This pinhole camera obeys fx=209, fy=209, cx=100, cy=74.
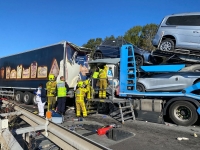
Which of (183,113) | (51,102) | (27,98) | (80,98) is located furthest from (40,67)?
(183,113)

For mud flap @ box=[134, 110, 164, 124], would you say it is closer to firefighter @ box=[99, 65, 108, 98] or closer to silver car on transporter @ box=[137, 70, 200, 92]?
silver car on transporter @ box=[137, 70, 200, 92]

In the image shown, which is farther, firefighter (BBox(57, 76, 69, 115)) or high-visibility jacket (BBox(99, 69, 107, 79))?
firefighter (BBox(57, 76, 69, 115))

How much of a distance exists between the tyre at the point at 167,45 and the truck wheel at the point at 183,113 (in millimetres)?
2411

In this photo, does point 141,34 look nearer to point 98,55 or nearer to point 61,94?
point 98,55

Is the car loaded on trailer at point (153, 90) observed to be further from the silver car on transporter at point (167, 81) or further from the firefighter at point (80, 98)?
the firefighter at point (80, 98)

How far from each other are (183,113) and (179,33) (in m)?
3.17

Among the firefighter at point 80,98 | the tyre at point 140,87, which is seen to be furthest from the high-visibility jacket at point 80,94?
the tyre at point 140,87

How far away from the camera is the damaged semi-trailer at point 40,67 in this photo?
9992 millimetres

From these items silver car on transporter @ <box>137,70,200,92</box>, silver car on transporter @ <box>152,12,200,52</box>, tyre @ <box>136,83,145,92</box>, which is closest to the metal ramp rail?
tyre @ <box>136,83,145,92</box>

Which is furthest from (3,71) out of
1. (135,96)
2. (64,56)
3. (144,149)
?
(144,149)

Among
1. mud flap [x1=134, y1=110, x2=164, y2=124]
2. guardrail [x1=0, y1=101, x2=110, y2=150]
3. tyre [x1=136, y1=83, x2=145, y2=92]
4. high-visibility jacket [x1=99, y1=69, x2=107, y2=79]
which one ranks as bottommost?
mud flap [x1=134, y1=110, x2=164, y2=124]

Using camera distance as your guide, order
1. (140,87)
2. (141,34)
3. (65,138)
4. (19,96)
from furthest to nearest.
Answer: (141,34), (19,96), (140,87), (65,138)

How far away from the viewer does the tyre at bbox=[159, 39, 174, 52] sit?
27.5 ft

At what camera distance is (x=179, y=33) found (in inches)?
323
